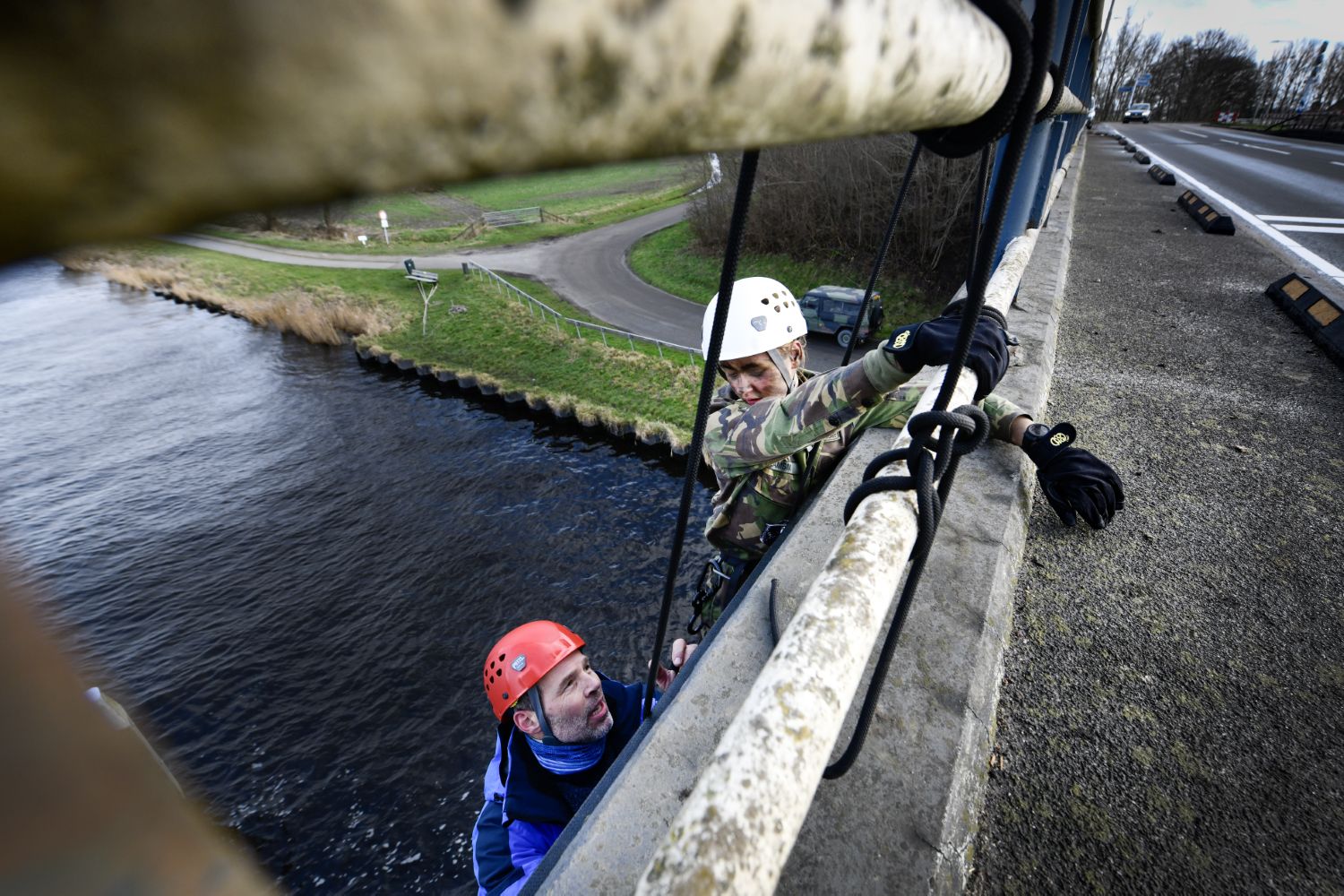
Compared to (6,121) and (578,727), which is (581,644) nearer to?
(578,727)

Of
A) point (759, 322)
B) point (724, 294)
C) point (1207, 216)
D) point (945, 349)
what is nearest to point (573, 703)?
point (759, 322)

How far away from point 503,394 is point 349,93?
61.4 ft

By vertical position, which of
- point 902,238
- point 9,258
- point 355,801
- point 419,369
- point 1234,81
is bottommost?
point 355,801

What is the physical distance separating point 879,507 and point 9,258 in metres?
1.40

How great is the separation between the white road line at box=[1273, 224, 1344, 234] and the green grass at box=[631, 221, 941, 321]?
10.6 meters

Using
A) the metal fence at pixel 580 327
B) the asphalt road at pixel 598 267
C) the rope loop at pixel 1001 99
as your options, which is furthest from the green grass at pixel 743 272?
the rope loop at pixel 1001 99

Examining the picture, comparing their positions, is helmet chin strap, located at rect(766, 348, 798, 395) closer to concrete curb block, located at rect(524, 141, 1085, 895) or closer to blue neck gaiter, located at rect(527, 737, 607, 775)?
concrete curb block, located at rect(524, 141, 1085, 895)

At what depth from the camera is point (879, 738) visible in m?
1.85

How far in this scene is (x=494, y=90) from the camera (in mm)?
349

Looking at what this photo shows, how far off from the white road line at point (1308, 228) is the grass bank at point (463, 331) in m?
10.0

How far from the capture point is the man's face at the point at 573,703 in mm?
3449

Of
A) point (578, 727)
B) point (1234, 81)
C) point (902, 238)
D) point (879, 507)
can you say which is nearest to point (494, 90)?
point (879, 507)

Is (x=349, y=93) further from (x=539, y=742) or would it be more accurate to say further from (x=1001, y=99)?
(x=539, y=742)

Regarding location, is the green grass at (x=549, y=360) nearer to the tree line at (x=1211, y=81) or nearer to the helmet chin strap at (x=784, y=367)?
the helmet chin strap at (x=784, y=367)
